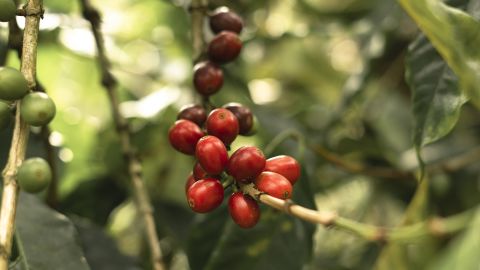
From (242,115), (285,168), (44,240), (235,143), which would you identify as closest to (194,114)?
(242,115)

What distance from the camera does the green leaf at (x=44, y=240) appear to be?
0.85 metres

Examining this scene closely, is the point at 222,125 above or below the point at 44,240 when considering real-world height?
above

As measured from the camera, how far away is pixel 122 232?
172 centimetres

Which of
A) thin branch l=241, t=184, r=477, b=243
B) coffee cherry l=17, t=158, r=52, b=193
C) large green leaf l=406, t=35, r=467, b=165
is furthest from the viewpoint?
large green leaf l=406, t=35, r=467, b=165

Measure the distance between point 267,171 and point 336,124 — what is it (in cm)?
95

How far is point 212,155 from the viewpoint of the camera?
68 centimetres

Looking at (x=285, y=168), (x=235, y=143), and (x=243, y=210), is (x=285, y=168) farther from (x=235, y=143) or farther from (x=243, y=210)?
(x=235, y=143)

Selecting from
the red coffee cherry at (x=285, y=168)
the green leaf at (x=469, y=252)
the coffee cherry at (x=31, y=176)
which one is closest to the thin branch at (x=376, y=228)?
the green leaf at (x=469, y=252)

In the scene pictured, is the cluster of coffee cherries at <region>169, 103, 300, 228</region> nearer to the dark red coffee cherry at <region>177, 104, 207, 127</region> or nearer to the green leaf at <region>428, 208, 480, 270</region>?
the dark red coffee cherry at <region>177, 104, 207, 127</region>

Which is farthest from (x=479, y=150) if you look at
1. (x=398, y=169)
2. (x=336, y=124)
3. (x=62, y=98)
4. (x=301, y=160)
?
(x=62, y=98)

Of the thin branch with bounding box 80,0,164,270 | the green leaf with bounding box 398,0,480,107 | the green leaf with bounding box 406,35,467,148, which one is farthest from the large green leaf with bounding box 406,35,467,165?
the thin branch with bounding box 80,0,164,270

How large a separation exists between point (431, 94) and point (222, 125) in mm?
335

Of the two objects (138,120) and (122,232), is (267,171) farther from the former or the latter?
(122,232)

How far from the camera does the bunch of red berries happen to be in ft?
2.15
